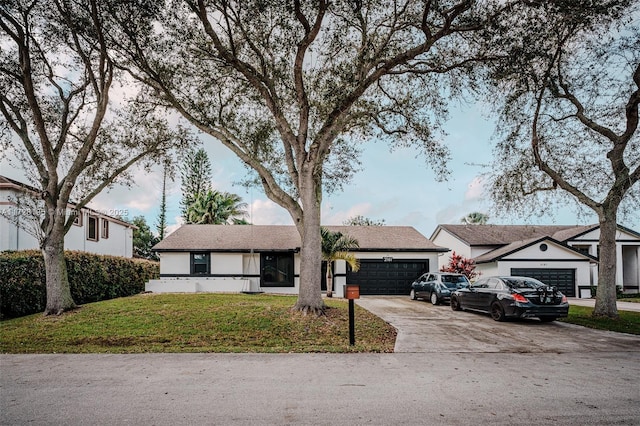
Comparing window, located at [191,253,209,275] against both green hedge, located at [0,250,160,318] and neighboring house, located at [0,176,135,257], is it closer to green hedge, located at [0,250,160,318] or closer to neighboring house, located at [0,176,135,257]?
green hedge, located at [0,250,160,318]

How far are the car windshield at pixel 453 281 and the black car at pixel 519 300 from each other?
4.05 meters

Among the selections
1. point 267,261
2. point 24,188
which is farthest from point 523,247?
point 24,188

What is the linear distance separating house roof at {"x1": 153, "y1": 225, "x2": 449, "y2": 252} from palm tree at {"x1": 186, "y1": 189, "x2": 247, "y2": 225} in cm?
1130

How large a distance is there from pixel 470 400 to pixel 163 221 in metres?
50.4

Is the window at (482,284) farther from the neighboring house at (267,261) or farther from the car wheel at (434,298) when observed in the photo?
the neighboring house at (267,261)

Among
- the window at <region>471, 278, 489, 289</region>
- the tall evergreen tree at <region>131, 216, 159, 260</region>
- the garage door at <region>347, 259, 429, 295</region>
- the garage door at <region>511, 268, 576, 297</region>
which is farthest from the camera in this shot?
the tall evergreen tree at <region>131, 216, 159, 260</region>

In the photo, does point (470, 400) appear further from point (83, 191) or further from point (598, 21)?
point (83, 191)

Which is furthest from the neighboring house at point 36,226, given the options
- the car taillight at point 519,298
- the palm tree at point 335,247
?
the car taillight at point 519,298

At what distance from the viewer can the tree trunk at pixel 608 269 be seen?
565 inches

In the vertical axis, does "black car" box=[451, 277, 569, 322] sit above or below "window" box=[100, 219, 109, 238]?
below

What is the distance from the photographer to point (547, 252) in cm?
2661

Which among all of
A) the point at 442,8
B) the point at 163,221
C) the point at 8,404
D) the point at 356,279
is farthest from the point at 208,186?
the point at 8,404

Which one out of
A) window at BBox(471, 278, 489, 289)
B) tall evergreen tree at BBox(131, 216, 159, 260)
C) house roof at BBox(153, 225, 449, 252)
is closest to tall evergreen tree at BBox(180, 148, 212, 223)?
tall evergreen tree at BBox(131, 216, 159, 260)

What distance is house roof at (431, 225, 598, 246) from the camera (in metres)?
29.9
